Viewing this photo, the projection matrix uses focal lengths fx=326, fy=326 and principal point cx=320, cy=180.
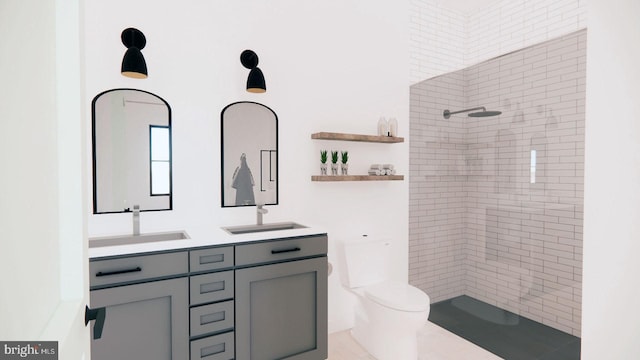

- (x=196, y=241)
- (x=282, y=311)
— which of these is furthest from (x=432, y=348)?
(x=196, y=241)

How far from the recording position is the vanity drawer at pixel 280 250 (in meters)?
1.99

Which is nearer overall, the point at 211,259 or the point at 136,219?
the point at 211,259

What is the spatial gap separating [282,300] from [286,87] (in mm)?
1621

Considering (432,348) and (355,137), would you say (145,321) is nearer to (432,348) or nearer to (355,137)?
(355,137)

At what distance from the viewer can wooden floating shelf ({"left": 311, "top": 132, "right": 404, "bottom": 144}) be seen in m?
2.64

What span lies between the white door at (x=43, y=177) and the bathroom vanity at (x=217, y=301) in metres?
0.96

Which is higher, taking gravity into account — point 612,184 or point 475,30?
point 475,30

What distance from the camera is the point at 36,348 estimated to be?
487mm

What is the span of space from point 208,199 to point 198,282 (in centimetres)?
70

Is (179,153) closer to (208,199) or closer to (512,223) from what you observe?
(208,199)

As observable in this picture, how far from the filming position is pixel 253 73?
7.85 ft

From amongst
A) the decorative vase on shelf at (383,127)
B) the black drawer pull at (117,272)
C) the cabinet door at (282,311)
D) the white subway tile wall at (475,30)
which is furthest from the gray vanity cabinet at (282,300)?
the white subway tile wall at (475,30)

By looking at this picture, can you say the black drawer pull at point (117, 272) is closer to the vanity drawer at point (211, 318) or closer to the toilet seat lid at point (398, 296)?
the vanity drawer at point (211, 318)

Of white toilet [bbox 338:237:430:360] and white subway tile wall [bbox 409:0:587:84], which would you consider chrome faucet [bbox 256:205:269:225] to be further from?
white subway tile wall [bbox 409:0:587:84]
